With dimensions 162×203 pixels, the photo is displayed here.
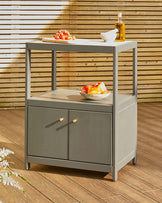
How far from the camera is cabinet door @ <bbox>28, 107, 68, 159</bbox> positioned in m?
3.45

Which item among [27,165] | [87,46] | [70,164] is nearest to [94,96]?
[87,46]

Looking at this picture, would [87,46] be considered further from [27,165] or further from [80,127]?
[27,165]

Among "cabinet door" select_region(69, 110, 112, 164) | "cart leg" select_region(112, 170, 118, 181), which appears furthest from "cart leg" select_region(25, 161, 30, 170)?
"cart leg" select_region(112, 170, 118, 181)

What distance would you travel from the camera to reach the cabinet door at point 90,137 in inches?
131

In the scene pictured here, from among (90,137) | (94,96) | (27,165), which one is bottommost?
(27,165)

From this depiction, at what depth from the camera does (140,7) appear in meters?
6.20

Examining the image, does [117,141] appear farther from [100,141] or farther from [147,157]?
[147,157]

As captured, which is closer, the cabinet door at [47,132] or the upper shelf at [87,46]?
the upper shelf at [87,46]

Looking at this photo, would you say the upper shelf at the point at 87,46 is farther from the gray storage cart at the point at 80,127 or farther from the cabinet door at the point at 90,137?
the cabinet door at the point at 90,137

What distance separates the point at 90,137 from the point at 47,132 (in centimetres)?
33

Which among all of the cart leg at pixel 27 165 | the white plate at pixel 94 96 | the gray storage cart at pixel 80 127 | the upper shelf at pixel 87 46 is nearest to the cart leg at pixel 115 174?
the gray storage cart at pixel 80 127

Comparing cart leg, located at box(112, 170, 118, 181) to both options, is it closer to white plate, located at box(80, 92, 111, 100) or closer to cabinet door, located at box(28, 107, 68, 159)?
cabinet door, located at box(28, 107, 68, 159)

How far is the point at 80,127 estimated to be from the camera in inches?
133

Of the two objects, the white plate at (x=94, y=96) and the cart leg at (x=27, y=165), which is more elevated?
the white plate at (x=94, y=96)
